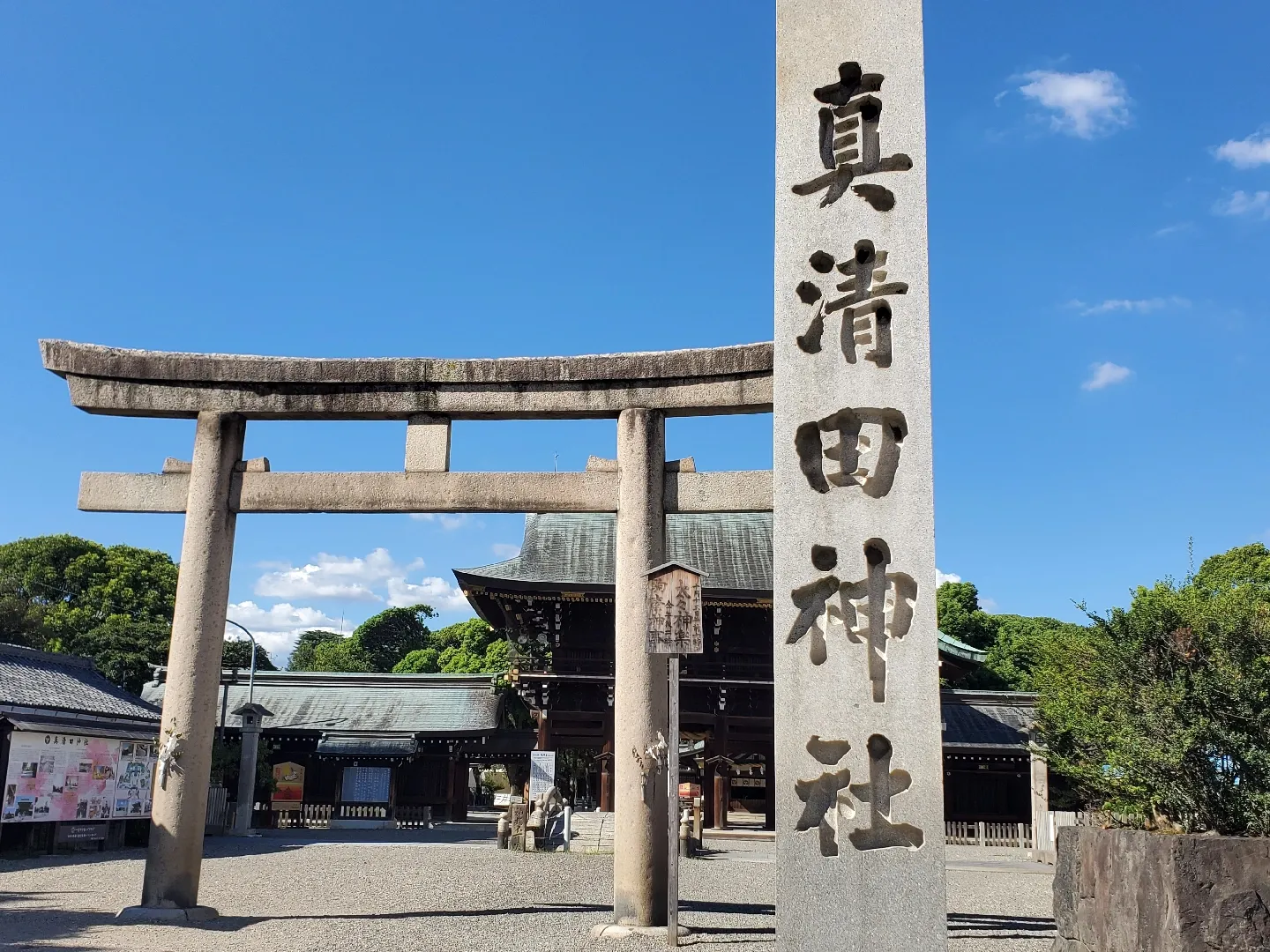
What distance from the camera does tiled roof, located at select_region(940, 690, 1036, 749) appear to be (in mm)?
24797

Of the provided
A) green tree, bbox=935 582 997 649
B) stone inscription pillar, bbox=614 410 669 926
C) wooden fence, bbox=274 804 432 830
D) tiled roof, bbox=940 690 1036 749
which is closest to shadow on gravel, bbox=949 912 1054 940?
stone inscription pillar, bbox=614 410 669 926

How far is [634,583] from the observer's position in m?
9.78

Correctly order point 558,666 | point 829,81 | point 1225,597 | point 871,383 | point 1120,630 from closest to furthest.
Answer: point 871,383, point 829,81, point 1120,630, point 1225,597, point 558,666

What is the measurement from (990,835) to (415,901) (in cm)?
1707

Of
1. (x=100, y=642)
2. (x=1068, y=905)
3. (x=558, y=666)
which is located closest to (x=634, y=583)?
(x=1068, y=905)

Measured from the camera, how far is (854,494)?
16.7 feet

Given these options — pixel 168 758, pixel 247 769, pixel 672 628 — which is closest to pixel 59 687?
pixel 247 769

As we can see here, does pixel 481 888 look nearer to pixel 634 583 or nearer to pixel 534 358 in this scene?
pixel 634 583

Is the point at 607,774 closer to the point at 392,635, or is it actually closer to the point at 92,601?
the point at 92,601

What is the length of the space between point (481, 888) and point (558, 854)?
565 cm

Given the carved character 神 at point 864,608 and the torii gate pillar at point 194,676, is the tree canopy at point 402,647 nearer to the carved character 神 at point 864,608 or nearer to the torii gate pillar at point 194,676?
the torii gate pillar at point 194,676

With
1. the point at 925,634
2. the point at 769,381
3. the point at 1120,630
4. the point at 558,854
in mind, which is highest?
the point at 769,381

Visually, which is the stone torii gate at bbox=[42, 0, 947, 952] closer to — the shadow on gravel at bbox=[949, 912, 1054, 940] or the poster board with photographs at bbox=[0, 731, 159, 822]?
the shadow on gravel at bbox=[949, 912, 1054, 940]

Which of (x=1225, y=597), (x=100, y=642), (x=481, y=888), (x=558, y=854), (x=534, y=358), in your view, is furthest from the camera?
(x=100, y=642)
